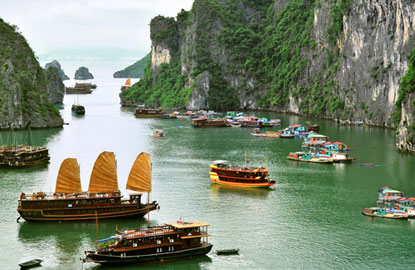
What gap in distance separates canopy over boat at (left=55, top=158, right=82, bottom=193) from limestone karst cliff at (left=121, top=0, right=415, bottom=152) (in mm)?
54435

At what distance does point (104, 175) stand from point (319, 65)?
120 metres

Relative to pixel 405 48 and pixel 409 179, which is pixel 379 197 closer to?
pixel 409 179

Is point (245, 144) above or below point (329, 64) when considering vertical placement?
below

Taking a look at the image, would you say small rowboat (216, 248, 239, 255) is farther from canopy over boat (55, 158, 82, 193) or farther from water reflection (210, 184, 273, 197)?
water reflection (210, 184, 273, 197)

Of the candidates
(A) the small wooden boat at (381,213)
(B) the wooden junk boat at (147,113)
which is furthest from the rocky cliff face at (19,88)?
(A) the small wooden boat at (381,213)

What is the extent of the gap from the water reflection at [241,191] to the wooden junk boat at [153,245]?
64.7 ft

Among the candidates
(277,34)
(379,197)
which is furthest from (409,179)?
A: (277,34)

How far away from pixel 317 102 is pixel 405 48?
4509 cm

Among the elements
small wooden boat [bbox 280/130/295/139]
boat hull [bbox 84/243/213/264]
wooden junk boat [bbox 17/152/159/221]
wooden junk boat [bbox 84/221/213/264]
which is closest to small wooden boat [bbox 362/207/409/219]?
wooden junk boat [bbox 84/221/213/264]

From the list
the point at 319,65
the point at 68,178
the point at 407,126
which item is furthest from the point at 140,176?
the point at 319,65

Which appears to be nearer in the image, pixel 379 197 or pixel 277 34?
pixel 379 197

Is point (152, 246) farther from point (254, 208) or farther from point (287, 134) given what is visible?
point (287, 134)

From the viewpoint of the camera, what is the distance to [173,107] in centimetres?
19775

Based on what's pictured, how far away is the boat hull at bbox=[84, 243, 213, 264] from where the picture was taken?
4397cm
